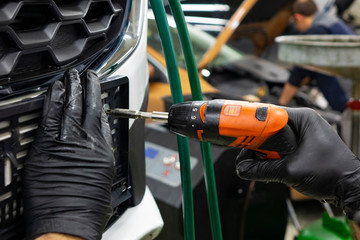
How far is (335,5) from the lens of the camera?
5.85 metres

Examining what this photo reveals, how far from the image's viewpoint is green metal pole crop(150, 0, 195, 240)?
34.8 inches

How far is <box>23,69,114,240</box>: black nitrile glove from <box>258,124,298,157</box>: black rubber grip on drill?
0.35m

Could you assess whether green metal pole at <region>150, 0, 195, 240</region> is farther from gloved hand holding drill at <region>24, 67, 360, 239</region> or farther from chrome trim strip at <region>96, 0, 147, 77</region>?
gloved hand holding drill at <region>24, 67, 360, 239</region>

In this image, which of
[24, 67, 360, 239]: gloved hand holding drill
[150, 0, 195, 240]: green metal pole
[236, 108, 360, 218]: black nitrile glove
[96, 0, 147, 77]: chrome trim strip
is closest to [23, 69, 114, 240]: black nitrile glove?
[24, 67, 360, 239]: gloved hand holding drill

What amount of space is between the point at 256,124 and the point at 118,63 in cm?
35

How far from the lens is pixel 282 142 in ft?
2.59

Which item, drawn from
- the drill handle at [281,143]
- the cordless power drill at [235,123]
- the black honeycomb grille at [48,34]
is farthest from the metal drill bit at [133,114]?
the drill handle at [281,143]

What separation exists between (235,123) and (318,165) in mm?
208

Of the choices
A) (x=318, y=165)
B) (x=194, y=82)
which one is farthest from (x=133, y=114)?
(x=318, y=165)

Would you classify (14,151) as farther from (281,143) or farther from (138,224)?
(281,143)

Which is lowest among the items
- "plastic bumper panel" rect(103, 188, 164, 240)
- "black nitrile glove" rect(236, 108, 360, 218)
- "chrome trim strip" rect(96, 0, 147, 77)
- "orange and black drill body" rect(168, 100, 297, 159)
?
"plastic bumper panel" rect(103, 188, 164, 240)

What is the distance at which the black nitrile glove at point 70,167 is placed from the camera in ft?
2.13

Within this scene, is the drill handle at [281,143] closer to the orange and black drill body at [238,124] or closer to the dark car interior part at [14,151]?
the orange and black drill body at [238,124]

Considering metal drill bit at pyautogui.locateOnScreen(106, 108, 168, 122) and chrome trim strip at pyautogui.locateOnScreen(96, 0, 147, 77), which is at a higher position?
chrome trim strip at pyautogui.locateOnScreen(96, 0, 147, 77)
